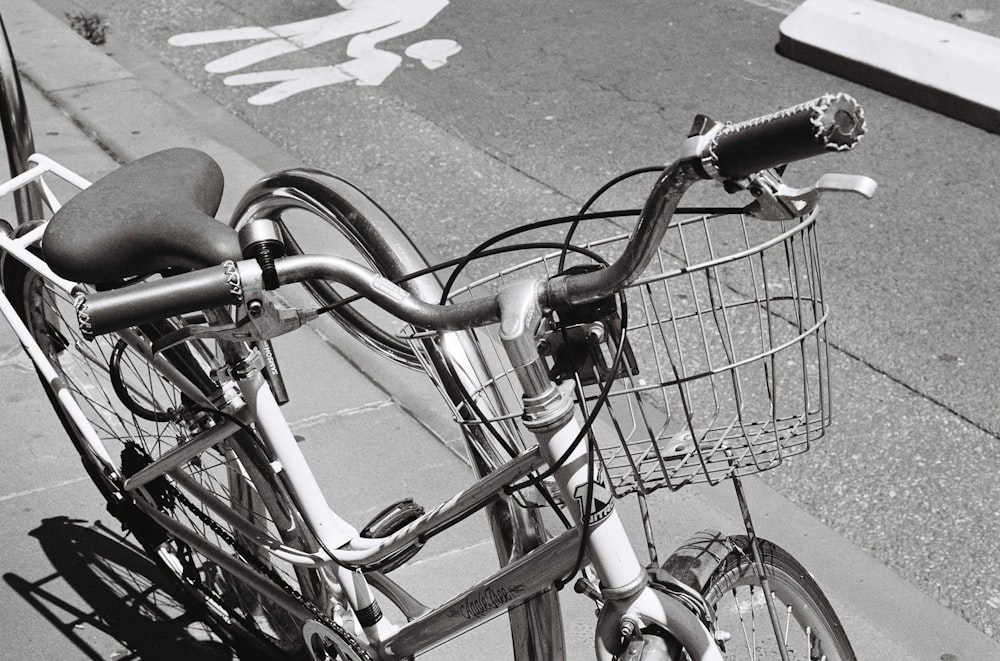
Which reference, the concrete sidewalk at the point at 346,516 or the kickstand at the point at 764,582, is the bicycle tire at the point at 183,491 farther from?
the kickstand at the point at 764,582

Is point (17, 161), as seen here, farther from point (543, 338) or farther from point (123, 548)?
point (543, 338)

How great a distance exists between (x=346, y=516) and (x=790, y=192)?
2221 millimetres

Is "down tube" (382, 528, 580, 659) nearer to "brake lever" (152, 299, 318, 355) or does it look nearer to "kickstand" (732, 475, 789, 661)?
"kickstand" (732, 475, 789, 661)

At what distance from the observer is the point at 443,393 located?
179cm

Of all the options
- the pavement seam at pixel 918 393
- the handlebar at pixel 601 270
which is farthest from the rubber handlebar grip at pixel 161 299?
the pavement seam at pixel 918 393

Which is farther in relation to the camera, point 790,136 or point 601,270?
point 601,270

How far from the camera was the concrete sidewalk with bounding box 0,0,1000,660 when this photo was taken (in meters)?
2.87

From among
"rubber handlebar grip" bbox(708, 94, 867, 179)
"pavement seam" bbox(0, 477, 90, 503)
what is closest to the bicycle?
"rubber handlebar grip" bbox(708, 94, 867, 179)

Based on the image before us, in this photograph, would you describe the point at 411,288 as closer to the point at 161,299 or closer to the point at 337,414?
the point at 161,299

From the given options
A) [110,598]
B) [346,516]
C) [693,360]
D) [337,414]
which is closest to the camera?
[110,598]

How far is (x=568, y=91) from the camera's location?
6262 mm

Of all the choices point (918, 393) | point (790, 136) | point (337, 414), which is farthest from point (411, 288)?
point (918, 393)

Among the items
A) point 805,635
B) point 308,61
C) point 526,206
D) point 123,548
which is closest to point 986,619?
point 805,635

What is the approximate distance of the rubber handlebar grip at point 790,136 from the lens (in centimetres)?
113
